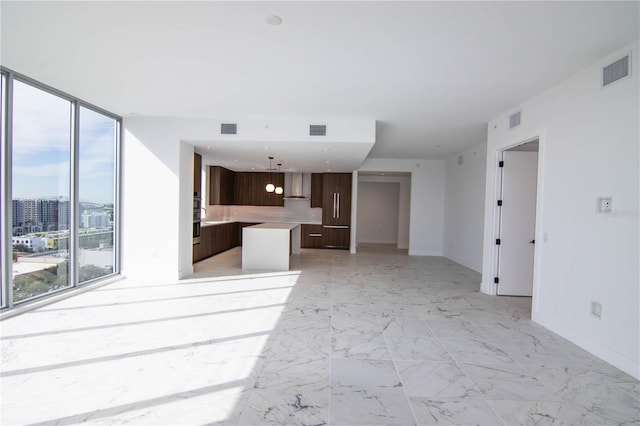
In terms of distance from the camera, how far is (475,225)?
6.86 metres

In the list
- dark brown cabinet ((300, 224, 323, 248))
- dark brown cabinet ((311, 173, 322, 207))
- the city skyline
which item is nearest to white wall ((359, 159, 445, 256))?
dark brown cabinet ((311, 173, 322, 207))

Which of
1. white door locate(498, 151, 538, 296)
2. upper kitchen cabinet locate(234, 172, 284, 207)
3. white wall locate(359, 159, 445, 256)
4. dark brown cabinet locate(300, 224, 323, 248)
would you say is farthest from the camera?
upper kitchen cabinet locate(234, 172, 284, 207)

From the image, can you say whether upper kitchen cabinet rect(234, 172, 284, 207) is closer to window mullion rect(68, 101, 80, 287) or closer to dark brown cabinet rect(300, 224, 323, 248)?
dark brown cabinet rect(300, 224, 323, 248)

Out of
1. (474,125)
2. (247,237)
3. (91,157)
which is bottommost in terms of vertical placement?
(247,237)

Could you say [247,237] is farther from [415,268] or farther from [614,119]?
[614,119]

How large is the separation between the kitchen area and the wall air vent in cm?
539

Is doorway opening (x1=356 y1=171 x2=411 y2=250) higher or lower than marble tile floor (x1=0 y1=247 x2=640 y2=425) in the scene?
higher

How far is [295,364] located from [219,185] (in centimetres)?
734

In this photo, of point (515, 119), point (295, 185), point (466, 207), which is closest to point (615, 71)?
point (515, 119)

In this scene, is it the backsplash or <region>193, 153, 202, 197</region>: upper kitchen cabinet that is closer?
<region>193, 153, 202, 197</region>: upper kitchen cabinet

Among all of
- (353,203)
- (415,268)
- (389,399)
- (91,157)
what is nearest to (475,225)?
(415,268)

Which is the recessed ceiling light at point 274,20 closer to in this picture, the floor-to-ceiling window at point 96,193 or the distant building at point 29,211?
the distant building at point 29,211

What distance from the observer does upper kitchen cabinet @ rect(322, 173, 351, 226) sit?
9.67 metres

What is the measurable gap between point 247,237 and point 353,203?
3.90 metres
